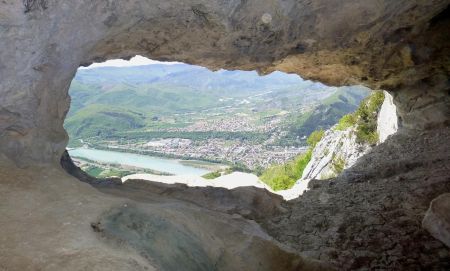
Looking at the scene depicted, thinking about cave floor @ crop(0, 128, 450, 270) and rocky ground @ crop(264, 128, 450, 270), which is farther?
rocky ground @ crop(264, 128, 450, 270)

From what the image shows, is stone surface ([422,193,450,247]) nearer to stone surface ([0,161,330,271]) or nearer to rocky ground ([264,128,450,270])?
rocky ground ([264,128,450,270])

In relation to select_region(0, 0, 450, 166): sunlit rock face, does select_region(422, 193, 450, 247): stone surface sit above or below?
below

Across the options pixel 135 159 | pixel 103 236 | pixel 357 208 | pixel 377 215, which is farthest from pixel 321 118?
pixel 103 236

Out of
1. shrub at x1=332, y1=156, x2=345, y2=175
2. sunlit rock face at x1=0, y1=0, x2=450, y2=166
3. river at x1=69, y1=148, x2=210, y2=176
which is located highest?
sunlit rock face at x1=0, y1=0, x2=450, y2=166

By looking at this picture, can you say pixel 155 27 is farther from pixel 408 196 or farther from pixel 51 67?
pixel 408 196

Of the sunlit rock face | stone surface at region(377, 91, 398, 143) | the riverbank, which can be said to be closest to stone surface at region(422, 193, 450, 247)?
the sunlit rock face

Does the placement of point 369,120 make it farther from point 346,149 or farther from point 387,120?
point 387,120

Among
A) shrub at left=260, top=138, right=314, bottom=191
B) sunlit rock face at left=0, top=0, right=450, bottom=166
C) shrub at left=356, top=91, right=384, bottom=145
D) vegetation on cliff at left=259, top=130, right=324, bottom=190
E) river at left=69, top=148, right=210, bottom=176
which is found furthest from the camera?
river at left=69, top=148, right=210, bottom=176

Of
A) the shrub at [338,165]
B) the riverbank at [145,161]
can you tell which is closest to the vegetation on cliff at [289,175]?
the shrub at [338,165]
